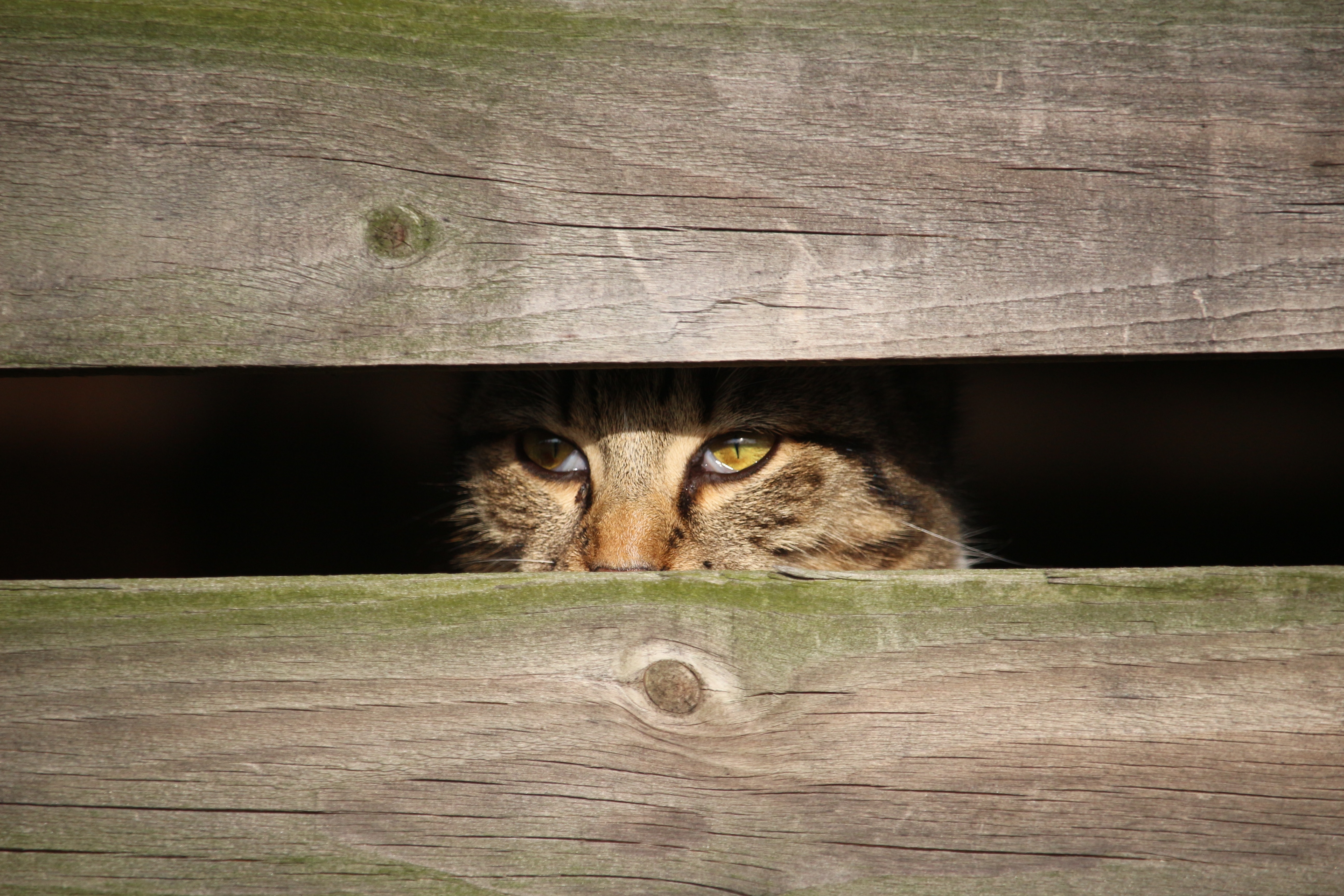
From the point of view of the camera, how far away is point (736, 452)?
1.93 metres

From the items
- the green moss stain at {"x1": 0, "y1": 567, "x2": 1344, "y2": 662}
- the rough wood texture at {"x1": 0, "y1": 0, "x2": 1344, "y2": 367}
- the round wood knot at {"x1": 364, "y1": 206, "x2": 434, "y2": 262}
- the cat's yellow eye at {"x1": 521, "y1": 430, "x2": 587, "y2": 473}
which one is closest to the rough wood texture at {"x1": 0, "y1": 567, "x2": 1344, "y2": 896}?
the green moss stain at {"x1": 0, "y1": 567, "x2": 1344, "y2": 662}

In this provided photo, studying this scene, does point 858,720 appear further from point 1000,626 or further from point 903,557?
point 903,557

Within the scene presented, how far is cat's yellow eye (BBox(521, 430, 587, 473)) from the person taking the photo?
2.11m

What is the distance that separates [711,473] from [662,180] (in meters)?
0.83

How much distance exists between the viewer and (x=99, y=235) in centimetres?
118

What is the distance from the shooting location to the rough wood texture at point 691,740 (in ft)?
3.83

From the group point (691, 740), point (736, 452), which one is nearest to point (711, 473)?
point (736, 452)

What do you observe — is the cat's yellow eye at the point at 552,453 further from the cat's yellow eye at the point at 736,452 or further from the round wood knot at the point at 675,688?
the round wood knot at the point at 675,688

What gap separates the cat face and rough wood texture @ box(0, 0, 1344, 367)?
2.25ft

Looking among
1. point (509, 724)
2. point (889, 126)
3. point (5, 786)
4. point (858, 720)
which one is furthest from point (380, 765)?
point (889, 126)

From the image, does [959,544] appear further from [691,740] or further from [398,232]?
[398,232]

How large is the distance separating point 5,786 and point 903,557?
1681 millimetres

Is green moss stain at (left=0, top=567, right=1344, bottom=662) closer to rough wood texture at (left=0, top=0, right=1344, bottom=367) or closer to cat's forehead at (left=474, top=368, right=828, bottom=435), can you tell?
rough wood texture at (left=0, top=0, right=1344, bottom=367)

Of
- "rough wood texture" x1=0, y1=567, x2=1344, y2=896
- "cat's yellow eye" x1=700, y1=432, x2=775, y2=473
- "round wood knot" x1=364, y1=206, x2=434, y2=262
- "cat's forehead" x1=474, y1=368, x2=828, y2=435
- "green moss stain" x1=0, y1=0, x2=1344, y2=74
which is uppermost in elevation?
"cat's forehead" x1=474, y1=368, x2=828, y2=435
